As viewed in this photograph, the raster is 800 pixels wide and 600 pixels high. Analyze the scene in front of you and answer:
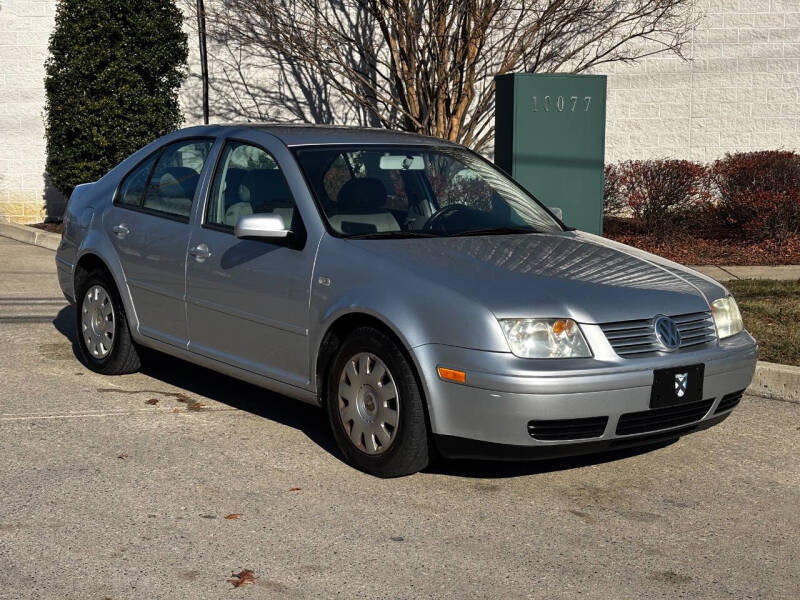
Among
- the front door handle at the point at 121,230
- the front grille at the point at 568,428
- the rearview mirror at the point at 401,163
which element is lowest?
the front grille at the point at 568,428

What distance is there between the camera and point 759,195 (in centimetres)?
1348

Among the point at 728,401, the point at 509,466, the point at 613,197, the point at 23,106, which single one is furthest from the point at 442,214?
the point at 23,106

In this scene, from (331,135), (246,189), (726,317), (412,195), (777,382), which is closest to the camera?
(726,317)

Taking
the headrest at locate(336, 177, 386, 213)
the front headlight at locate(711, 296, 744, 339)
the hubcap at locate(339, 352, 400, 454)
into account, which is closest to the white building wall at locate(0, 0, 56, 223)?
the headrest at locate(336, 177, 386, 213)

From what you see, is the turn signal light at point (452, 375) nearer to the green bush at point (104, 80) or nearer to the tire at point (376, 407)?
the tire at point (376, 407)

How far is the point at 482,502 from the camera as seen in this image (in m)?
5.36

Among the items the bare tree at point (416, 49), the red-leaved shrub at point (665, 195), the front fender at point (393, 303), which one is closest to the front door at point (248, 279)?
the front fender at point (393, 303)

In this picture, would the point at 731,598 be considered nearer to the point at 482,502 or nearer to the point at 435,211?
the point at 482,502

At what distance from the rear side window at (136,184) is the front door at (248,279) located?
2.88ft

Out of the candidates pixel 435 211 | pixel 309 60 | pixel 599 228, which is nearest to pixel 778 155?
pixel 599 228

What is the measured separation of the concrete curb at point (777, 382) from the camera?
7383 millimetres

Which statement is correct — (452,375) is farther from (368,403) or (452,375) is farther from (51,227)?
(51,227)

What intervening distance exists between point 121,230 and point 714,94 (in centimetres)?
1100

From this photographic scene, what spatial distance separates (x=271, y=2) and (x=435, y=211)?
8.93 m
